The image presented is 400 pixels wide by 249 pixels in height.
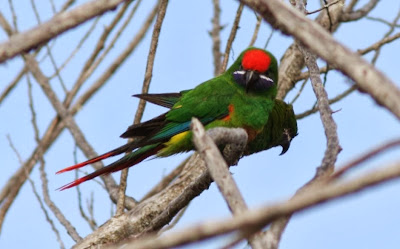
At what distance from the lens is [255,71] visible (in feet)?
14.1

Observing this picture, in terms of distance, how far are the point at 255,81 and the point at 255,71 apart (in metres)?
0.07

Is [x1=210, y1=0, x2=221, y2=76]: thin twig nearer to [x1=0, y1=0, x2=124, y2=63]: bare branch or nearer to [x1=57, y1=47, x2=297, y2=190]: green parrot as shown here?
[x1=57, y1=47, x2=297, y2=190]: green parrot

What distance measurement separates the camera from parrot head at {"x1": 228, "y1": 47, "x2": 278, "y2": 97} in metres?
4.28

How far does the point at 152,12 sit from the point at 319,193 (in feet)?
14.2

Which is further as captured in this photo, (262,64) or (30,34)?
(262,64)

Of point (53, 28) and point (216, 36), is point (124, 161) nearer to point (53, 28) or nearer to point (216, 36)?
point (216, 36)

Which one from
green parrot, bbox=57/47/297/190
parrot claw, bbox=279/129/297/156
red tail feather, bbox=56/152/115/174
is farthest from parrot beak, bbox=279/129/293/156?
red tail feather, bbox=56/152/115/174

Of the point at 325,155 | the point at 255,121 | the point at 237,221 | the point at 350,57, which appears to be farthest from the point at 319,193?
the point at 255,121

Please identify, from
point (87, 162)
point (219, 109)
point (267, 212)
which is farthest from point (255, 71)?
point (267, 212)

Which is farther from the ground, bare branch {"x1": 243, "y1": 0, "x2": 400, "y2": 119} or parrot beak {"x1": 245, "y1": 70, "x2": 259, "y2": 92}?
parrot beak {"x1": 245, "y1": 70, "x2": 259, "y2": 92}

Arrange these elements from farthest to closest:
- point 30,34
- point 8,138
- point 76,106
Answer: point 76,106, point 8,138, point 30,34

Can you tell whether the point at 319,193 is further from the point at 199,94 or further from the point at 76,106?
the point at 76,106

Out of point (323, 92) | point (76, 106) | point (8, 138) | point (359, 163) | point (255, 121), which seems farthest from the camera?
point (76, 106)

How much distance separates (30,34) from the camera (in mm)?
1684
